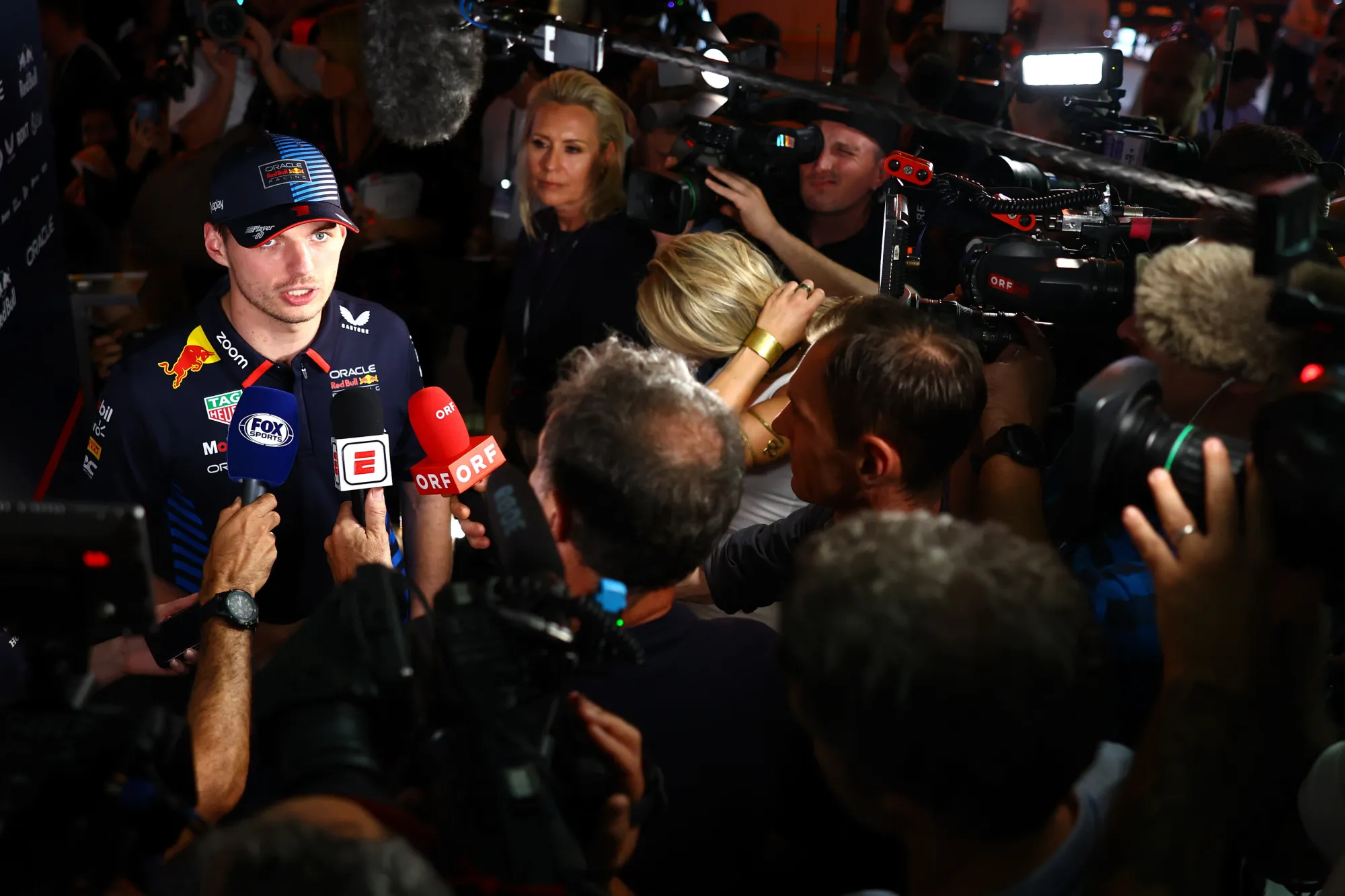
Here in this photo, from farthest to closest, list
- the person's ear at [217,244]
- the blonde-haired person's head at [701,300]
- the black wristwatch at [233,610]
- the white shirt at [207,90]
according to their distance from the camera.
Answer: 1. the white shirt at [207,90]
2. the blonde-haired person's head at [701,300]
3. the person's ear at [217,244]
4. the black wristwatch at [233,610]

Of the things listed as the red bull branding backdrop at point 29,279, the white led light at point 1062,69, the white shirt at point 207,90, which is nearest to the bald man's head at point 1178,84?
the white led light at point 1062,69

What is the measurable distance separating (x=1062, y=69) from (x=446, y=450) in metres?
2.30

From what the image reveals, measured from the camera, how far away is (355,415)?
5.94ft

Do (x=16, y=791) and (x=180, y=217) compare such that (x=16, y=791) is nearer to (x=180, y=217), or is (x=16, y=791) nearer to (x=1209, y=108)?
(x=180, y=217)

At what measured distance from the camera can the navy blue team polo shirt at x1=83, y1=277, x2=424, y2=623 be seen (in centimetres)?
211

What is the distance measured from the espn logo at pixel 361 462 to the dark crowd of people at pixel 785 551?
0.08 metres

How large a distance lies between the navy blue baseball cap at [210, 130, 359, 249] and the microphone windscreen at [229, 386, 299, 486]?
421 millimetres

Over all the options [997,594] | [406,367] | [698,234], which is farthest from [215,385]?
[997,594]

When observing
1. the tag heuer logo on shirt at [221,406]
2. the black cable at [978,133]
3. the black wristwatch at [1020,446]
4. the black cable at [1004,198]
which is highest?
the black cable at [978,133]

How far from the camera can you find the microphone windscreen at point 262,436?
74.0 inches

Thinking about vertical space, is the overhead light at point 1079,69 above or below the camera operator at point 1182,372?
above

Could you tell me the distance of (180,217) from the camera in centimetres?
372

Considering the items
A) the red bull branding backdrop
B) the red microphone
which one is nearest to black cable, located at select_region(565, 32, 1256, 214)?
the red microphone

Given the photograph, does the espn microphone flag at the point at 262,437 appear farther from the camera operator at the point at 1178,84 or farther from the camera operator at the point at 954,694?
the camera operator at the point at 1178,84
